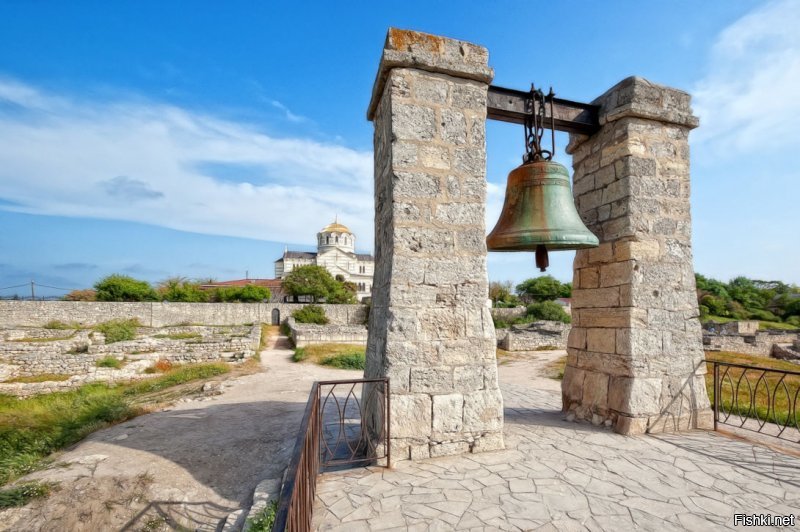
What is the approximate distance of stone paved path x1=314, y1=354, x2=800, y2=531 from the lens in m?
2.39

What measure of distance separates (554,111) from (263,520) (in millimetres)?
4634

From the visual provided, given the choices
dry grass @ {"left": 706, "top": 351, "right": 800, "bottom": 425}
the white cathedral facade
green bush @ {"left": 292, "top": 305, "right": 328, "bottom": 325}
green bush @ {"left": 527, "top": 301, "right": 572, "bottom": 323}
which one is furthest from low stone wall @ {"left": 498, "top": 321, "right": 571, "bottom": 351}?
the white cathedral facade

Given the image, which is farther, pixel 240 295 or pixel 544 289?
pixel 544 289

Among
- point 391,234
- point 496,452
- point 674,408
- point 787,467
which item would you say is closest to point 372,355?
point 391,234

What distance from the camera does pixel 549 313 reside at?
90.4ft

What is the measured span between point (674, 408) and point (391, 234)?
11.1 ft

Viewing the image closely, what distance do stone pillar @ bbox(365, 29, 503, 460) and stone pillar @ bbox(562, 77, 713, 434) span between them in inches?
59.5

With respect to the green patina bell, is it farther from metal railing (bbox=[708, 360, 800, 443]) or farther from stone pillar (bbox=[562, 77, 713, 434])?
metal railing (bbox=[708, 360, 800, 443])

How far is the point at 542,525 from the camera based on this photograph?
2.34m

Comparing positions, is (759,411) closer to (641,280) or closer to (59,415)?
(641,280)

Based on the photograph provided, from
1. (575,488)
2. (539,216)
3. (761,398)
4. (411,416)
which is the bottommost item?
(761,398)

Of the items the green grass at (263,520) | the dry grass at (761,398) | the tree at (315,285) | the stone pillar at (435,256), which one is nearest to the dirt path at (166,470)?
the green grass at (263,520)

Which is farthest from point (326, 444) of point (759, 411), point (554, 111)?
point (759, 411)

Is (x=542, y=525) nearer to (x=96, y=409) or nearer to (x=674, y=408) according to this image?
(x=674, y=408)
